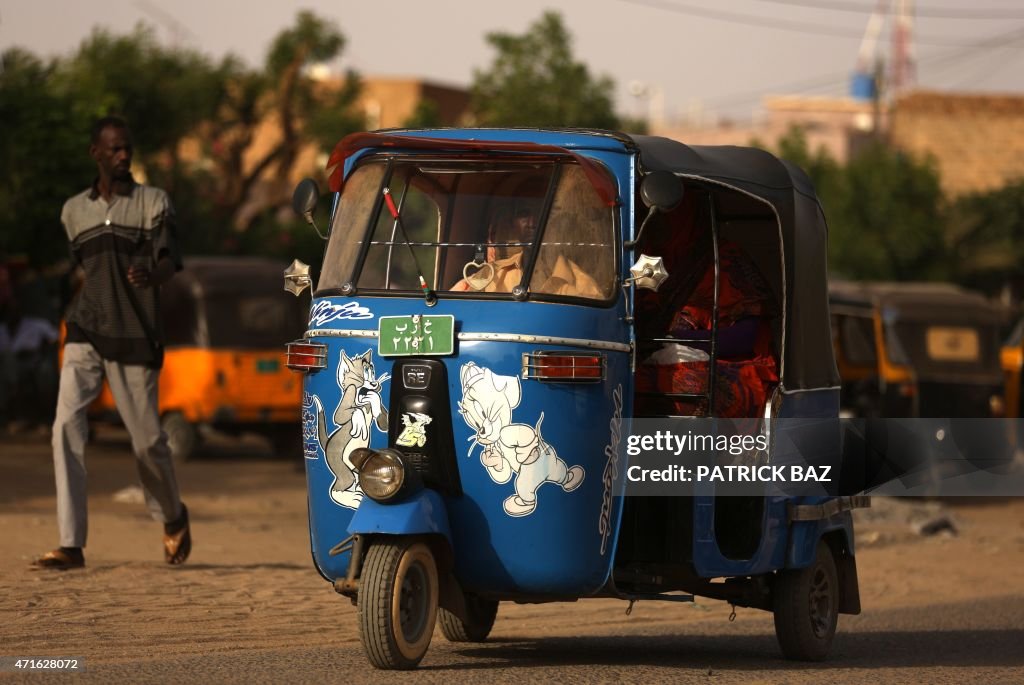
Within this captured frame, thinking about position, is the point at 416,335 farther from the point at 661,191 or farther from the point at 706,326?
the point at 706,326

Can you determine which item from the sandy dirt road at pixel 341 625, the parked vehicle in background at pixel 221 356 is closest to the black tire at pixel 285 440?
the parked vehicle in background at pixel 221 356

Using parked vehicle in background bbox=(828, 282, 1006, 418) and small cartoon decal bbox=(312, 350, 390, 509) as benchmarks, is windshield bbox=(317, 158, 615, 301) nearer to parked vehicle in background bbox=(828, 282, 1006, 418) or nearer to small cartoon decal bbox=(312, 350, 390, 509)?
small cartoon decal bbox=(312, 350, 390, 509)

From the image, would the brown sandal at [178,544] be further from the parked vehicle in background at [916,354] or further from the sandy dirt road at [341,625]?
the parked vehicle in background at [916,354]

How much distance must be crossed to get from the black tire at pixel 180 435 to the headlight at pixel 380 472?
545 inches

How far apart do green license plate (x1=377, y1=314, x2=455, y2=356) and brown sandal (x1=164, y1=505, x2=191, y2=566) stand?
328 centimetres

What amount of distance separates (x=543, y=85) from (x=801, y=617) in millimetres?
25202

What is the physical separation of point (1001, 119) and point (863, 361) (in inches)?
1168

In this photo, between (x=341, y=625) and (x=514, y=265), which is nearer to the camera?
(x=514, y=265)

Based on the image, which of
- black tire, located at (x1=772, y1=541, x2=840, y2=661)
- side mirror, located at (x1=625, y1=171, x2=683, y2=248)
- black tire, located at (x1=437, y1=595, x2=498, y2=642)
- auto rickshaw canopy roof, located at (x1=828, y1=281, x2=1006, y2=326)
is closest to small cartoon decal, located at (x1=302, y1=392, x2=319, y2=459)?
black tire, located at (x1=437, y1=595, x2=498, y2=642)

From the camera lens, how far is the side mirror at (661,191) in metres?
7.18

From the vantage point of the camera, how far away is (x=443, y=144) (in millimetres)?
7398

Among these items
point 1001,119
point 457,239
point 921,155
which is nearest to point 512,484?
point 457,239

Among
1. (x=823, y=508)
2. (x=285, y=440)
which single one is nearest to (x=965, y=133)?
(x=285, y=440)

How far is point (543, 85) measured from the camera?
108 feet
